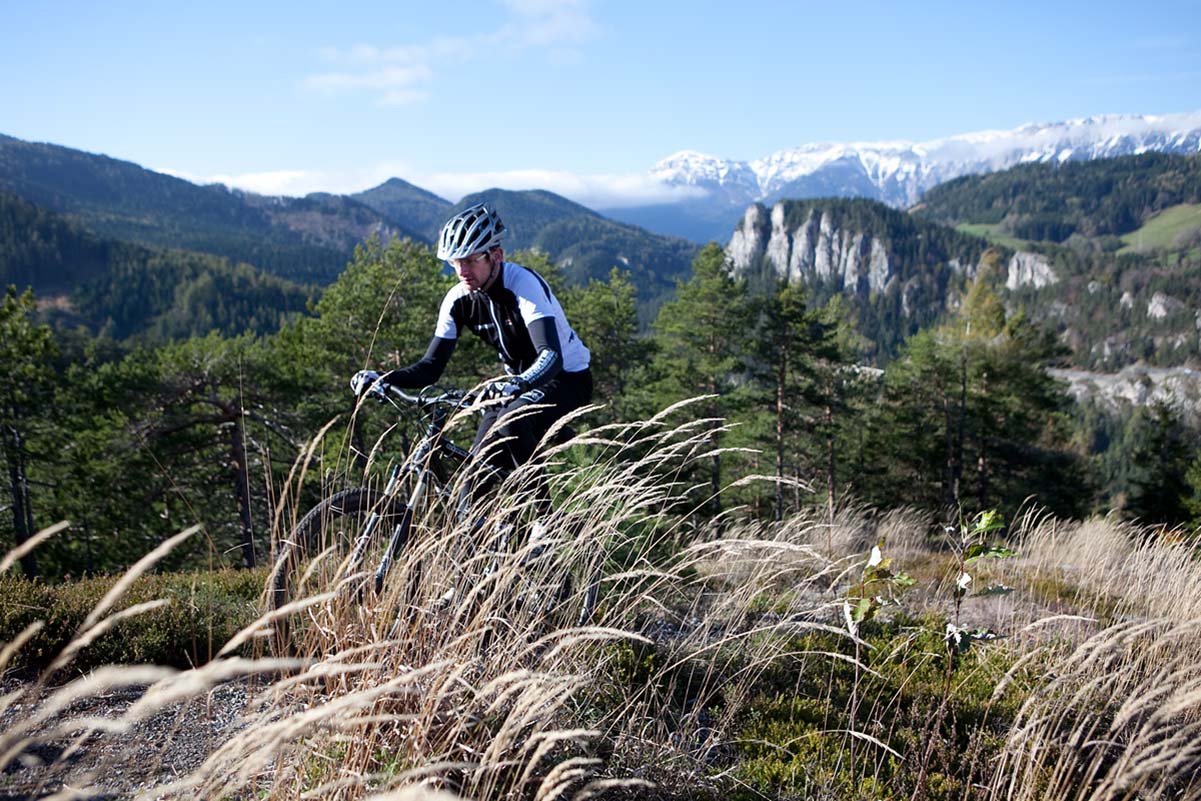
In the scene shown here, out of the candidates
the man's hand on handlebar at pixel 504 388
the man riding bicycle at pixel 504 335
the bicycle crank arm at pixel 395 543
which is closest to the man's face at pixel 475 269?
the man riding bicycle at pixel 504 335

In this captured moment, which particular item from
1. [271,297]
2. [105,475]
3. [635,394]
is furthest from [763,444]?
[271,297]

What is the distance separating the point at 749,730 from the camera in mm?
3463

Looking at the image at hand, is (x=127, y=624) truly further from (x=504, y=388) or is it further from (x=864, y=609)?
(x=864, y=609)

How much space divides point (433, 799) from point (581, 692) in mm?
2411

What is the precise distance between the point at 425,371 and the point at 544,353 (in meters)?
0.78

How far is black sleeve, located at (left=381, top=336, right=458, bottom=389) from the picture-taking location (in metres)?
4.19

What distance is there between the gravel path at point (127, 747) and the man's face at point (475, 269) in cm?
259

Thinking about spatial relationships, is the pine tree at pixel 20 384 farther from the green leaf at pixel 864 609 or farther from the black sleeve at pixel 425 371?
the green leaf at pixel 864 609

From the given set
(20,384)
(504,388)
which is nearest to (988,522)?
(504,388)

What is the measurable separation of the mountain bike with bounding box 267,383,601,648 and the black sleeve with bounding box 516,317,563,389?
1.25ft

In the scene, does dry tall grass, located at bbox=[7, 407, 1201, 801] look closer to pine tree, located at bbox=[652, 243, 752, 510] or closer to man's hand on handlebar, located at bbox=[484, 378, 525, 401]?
man's hand on handlebar, located at bbox=[484, 378, 525, 401]

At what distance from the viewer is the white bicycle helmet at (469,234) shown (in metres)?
4.29

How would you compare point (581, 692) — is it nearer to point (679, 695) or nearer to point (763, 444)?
point (679, 695)

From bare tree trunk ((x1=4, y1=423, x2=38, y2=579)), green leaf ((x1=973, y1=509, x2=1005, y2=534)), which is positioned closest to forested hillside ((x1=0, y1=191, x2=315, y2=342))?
bare tree trunk ((x1=4, y1=423, x2=38, y2=579))
